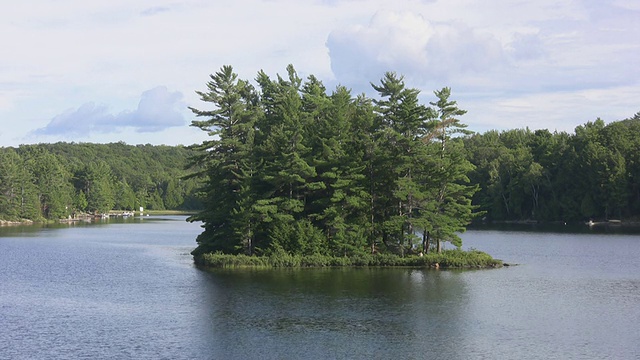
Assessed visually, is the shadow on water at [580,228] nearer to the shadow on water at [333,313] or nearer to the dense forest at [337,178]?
the dense forest at [337,178]

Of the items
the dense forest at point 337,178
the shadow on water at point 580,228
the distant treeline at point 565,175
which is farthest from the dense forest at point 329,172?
the distant treeline at point 565,175

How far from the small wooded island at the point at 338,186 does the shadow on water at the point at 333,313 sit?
4.35m

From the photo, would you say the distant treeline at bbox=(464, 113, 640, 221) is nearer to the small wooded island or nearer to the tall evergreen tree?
the small wooded island

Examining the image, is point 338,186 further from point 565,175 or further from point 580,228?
point 565,175

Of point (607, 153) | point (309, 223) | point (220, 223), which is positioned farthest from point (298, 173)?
point (607, 153)

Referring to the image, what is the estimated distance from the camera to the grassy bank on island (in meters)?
59.6

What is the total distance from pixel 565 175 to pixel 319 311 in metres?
107

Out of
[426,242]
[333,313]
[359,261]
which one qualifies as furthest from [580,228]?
[333,313]

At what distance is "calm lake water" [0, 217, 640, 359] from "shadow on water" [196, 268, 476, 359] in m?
0.10

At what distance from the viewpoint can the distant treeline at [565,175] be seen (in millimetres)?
126688

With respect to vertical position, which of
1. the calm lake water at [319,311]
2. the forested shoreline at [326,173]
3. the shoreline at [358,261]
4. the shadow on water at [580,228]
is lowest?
the calm lake water at [319,311]

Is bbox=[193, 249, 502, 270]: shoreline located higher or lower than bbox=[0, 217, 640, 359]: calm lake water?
higher

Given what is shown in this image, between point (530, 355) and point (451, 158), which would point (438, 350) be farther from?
point (451, 158)

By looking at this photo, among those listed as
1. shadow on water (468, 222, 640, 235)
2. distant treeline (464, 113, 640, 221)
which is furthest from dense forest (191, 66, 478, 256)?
distant treeline (464, 113, 640, 221)
